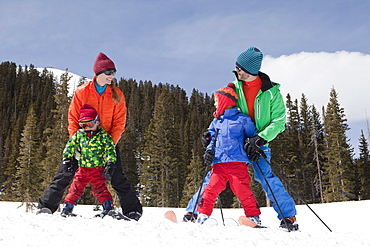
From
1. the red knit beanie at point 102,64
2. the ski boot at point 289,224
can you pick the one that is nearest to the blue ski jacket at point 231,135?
the ski boot at point 289,224

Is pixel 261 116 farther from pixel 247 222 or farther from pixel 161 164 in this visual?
pixel 161 164

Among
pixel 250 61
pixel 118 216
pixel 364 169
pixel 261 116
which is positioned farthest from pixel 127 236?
pixel 364 169

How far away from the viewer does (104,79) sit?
4.12 meters

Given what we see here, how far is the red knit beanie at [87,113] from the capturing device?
384 cm

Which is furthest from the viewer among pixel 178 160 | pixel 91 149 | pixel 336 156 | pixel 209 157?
pixel 178 160

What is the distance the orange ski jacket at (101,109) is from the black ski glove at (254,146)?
63.4 inches

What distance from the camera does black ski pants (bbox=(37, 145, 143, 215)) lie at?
355 centimetres

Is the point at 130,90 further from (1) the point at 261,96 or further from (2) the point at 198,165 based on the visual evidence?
(1) the point at 261,96

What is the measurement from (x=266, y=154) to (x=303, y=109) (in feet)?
161

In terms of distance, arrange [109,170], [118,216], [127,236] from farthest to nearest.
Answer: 1. [109,170]
2. [118,216]
3. [127,236]

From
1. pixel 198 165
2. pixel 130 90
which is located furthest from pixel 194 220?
pixel 130 90

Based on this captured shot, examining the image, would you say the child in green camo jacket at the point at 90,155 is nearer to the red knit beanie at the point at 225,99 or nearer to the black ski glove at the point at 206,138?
the black ski glove at the point at 206,138

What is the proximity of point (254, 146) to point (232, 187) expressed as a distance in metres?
0.53

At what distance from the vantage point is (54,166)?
753 inches
